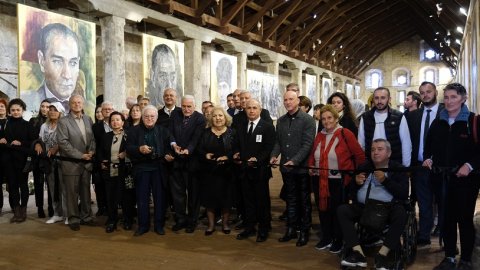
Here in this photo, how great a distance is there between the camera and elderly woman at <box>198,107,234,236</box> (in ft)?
15.6

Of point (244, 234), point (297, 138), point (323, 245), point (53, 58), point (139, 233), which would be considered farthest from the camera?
point (53, 58)

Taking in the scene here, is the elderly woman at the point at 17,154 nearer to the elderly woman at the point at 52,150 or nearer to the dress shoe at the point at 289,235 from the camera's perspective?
the elderly woman at the point at 52,150

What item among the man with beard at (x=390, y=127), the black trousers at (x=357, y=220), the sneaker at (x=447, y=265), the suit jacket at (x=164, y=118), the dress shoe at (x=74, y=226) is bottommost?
the sneaker at (x=447, y=265)

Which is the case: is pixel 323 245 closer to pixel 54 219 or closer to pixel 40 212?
pixel 54 219

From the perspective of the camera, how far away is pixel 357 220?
373 cm

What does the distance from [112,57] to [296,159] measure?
19.8 feet

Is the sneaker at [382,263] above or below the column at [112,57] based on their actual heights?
below

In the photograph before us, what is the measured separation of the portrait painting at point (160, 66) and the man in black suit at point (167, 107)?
4.20 metres

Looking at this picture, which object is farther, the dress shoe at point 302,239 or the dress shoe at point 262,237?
the dress shoe at point 262,237

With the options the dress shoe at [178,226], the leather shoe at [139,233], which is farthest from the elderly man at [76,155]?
the dress shoe at [178,226]

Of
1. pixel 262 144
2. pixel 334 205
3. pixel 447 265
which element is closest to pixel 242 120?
pixel 262 144

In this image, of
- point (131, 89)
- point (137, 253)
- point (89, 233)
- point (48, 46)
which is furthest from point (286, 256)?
point (131, 89)

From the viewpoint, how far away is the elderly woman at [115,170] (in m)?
5.10

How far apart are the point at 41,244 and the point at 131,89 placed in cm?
804
